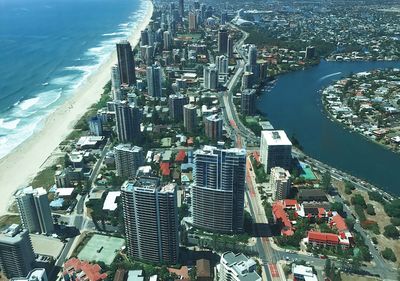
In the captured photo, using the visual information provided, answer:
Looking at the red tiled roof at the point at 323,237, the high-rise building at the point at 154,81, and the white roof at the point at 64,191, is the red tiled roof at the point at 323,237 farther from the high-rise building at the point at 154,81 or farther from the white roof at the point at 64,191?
the high-rise building at the point at 154,81

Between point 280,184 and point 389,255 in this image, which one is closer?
point 389,255

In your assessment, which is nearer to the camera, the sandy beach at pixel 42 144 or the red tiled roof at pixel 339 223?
the red tiled roof at pixel 339 223

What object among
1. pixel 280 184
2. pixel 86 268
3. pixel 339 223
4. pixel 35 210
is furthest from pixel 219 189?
pixel 35 210

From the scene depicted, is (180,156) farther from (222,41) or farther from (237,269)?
(222,41)

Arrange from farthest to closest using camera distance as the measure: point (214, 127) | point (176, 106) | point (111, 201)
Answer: point (176, 106)
point (214, 127)
point (111, 201)

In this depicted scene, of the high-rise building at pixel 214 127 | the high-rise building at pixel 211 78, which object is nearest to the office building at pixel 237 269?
the high-rise building at pixel 214 127

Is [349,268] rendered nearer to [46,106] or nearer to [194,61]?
[46,106]
